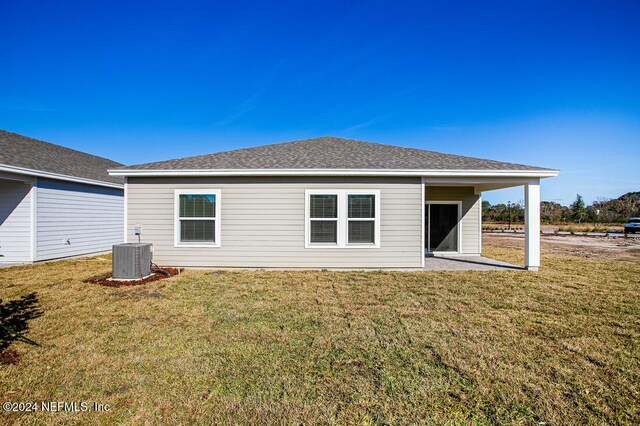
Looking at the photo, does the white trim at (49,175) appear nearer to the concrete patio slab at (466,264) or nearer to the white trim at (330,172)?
the white trim at (330,172)

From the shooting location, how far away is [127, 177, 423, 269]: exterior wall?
8.38 m

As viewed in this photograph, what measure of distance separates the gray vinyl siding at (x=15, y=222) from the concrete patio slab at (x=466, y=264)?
1281 centimetres

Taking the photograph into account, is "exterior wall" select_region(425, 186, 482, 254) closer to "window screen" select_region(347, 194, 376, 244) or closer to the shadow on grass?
"window screen" select_region(347, 194, 376, 244)

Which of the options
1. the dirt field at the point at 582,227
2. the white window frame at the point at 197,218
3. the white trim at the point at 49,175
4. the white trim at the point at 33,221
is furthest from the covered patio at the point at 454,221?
the dirt field at the point at 582,227

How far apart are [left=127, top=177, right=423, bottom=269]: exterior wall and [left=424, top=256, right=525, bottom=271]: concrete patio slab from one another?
0.97m

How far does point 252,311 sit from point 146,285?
11.0 ft

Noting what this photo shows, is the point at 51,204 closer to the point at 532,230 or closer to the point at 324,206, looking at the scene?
the point at 324,206

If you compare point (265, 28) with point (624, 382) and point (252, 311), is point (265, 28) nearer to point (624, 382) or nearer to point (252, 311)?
point (252, 311)

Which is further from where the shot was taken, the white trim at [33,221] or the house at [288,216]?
the white trim at [33,221]

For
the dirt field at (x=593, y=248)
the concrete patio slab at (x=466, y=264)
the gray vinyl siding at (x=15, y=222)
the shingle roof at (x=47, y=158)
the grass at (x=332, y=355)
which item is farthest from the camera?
the dirt field at (x=593, y=248)

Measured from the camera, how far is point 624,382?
2805 mm

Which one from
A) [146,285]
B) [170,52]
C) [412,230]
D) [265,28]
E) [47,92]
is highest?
[265,28]

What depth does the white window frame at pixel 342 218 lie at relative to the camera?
833 cm

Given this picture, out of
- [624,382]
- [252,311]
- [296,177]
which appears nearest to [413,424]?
[624,382]
